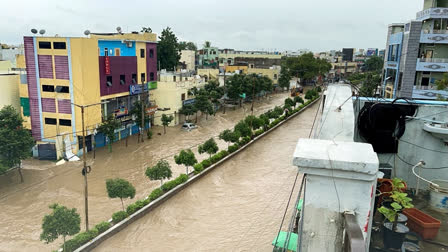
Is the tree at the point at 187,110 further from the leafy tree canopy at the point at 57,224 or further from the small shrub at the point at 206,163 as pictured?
the leafy tree canopy at the point at 57,224

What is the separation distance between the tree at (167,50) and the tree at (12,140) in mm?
24496

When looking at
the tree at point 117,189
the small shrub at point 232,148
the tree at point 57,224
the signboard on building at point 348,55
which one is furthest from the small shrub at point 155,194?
the signboard on building at point 348,55

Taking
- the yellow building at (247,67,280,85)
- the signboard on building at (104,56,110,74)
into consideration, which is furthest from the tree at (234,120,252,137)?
the yellow building at (247,67,280,85)

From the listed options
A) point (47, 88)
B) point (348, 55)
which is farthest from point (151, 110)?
point (348, 55)

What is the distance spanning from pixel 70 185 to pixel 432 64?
21515 mm

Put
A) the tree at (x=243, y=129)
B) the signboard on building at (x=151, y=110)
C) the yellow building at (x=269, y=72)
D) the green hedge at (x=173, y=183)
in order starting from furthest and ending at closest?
1. the yellow building at (x=269, y=72)
2. the signboard on building at (x=151, y=110)
3. the tree at (x=243, y=129)
4. the green hedge at (x=173, y=183)

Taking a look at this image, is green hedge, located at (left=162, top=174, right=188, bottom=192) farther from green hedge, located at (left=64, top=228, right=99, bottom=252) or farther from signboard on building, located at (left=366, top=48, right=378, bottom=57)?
signboard on building, located at (left=366, top=48, right=378, bottom=57)

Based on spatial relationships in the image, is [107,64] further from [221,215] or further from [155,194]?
[221,215]

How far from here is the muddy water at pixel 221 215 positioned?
436 inches

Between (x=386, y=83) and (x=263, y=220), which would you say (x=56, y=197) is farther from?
(x=386, y=83)

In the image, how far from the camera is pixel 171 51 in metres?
40.8

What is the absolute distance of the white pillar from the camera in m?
2.05

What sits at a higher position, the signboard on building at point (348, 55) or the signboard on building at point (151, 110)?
the signboard on building at point (348, 55)

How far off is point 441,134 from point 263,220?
7.68m
